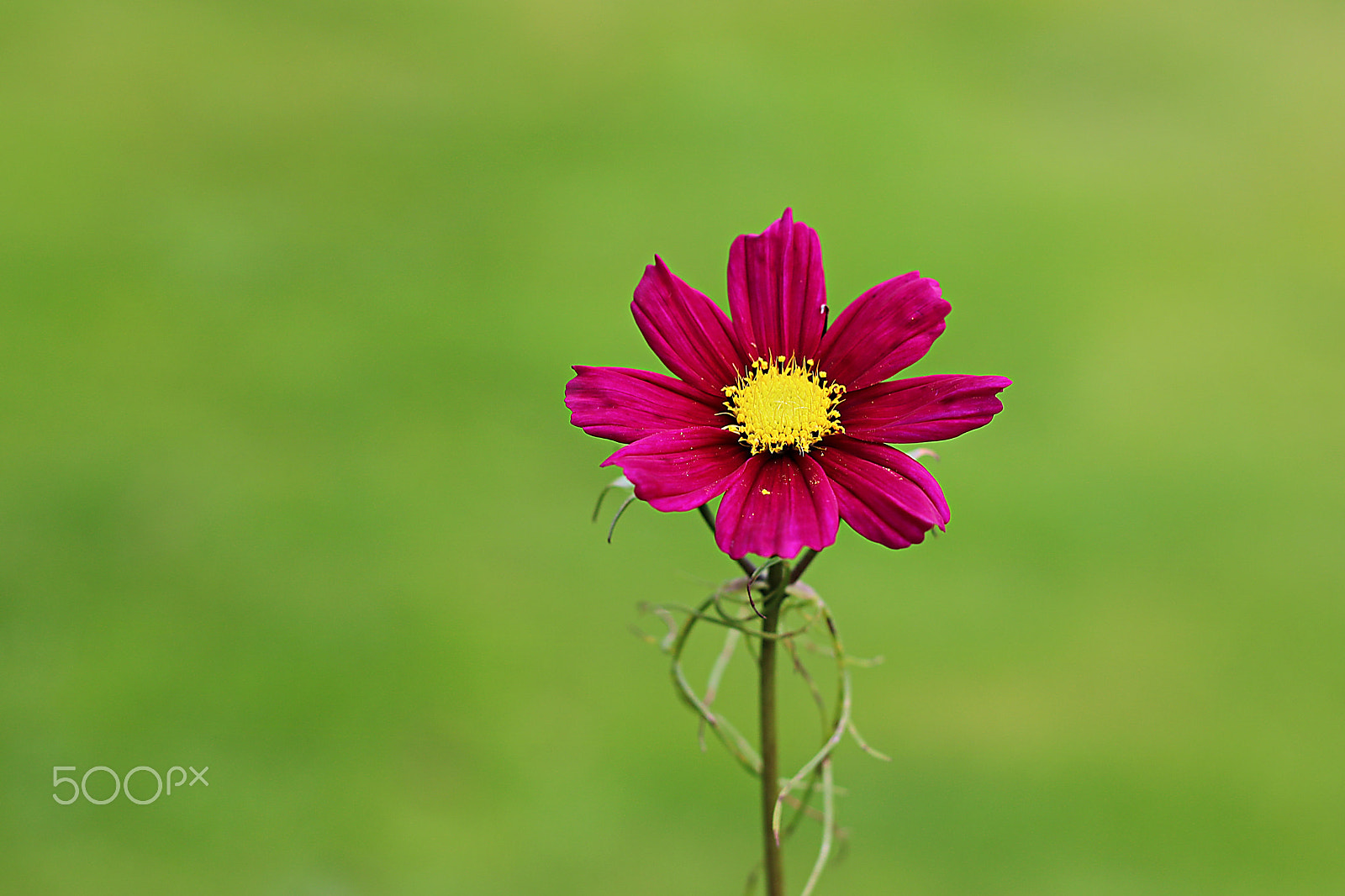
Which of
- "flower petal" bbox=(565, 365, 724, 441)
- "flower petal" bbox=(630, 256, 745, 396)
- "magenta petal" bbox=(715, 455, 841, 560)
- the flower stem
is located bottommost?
the flower stem

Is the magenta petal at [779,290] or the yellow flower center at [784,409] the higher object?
the magenta petal at [779,290]

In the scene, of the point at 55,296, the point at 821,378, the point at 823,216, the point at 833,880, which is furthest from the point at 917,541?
the point at 55,296

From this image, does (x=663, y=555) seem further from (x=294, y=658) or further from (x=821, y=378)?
(x=821, y=378)

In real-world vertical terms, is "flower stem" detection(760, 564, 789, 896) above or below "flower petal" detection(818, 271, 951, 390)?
below

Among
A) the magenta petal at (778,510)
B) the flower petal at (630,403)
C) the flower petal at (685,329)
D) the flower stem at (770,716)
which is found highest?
the flower petal at (685,329)

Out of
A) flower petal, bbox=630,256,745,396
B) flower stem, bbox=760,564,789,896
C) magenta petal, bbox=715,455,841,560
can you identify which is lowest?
flower stem, bbox=760,564,789,896
